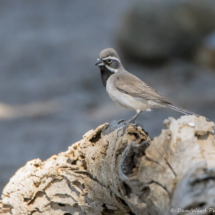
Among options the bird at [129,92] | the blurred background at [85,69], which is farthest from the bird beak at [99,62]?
the blurred background at [85,69]

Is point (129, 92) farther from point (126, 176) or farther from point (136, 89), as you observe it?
point (126, 176)

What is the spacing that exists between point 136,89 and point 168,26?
9513 mm

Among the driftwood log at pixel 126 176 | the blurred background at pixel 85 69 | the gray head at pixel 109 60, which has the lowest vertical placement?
the driftwood log at pixel 126 176

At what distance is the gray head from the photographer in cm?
547

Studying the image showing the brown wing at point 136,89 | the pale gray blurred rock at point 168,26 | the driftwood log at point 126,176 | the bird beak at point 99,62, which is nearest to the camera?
the driftwood log at point 126,176

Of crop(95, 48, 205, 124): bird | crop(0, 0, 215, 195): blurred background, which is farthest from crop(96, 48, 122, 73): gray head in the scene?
crop(0, 0, 215, 195): blurred background

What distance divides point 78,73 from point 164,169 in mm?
11798

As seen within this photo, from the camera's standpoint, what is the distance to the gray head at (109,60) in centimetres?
547

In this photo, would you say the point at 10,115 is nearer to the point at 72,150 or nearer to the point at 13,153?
the point at 13,153

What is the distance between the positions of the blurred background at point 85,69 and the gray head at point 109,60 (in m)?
4.61

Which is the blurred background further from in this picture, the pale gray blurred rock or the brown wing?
the brown wing

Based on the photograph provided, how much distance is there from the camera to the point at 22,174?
4.79 meters

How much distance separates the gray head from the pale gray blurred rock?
8.98 m

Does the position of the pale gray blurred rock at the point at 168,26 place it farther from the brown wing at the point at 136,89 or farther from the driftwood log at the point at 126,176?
the driftwood log at the point at 126,176
